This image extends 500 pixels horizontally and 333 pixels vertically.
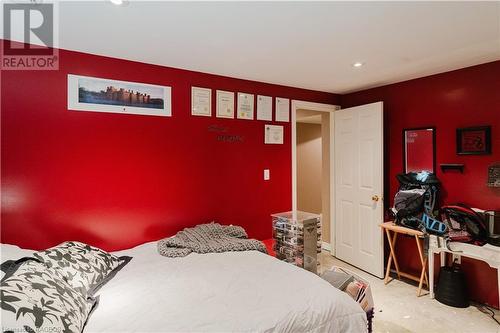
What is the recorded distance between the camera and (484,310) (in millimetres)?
2582

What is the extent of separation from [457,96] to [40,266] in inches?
148

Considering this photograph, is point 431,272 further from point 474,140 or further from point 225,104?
point 225,104

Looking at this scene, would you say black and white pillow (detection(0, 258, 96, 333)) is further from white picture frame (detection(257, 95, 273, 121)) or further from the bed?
white picture frame (detection(257, 95, 273, 121))

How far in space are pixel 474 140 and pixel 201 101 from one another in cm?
277

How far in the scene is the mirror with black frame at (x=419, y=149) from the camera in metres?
3.05

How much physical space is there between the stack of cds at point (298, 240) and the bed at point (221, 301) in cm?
96

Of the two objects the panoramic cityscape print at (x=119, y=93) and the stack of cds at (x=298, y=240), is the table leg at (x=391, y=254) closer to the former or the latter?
the stack of cds at (x=298, y=240)

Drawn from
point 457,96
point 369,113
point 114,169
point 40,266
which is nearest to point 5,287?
point 40,266

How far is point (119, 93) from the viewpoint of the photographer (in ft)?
8.02

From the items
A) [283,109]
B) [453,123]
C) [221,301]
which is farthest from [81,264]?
[453,123]

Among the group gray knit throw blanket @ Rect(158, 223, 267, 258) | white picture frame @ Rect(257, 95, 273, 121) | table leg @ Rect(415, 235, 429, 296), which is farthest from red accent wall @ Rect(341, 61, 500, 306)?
gray knit throw blanket @ Rect(158, 223, 267, 258)

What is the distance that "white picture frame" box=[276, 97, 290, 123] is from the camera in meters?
3.38

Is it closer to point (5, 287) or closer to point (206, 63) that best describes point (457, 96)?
point (206, 63)

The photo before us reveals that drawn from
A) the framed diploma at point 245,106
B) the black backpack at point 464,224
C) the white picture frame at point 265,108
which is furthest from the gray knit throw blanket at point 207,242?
the black backpack at point 464,224
